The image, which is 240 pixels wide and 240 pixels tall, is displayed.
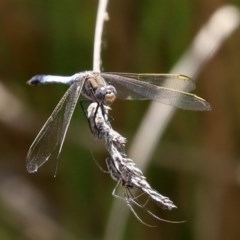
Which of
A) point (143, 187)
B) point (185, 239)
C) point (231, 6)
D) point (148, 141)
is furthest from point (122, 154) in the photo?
point (185, 239)

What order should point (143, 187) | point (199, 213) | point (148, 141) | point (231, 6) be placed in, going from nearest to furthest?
point (143, 187) < point (148, 141) < point (231, 6) < point (199, 213)

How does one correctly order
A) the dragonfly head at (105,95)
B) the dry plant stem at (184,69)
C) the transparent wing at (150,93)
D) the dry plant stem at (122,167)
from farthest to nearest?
the dry plant stem at (184,69)
the transparent wing at (150,93)
the dragonfly head at (105,95)
the dry plant stem at (122,167)

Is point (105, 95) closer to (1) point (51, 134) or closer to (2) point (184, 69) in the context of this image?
(1) point (51, 134)

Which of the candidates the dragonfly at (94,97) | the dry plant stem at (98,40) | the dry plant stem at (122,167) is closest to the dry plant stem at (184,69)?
the dragonfly at (94,97)

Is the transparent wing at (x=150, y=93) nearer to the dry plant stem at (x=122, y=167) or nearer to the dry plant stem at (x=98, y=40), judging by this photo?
the dry plant stem at (x=98, y=40)

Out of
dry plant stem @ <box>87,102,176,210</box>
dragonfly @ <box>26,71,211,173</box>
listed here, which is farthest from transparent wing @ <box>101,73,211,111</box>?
dry plant stem @ <box>87,102,176,210</box>

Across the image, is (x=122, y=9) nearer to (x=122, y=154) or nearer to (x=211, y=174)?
(x=211, y=174)

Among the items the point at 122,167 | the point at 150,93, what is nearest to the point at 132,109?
the point at 150,93
